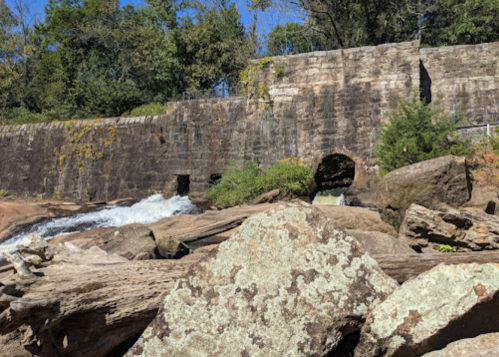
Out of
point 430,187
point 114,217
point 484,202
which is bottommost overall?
point 114,217

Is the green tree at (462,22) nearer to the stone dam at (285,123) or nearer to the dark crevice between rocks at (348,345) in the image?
the stone dam at (285,123)

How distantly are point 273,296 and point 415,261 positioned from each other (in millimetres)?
1356

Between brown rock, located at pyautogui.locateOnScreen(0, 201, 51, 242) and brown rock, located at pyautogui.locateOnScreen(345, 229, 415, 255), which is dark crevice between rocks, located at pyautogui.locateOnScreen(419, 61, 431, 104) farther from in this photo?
brown rock, located at pyautogui.locateOnScreen(0, 201, 51, 242)

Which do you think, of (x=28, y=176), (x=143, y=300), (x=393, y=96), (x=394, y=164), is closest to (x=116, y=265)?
(x=143, y=300)

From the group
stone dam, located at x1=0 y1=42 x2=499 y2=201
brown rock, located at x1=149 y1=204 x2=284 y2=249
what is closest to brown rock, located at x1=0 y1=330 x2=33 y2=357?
brown rock, located at x1=149 y1=204 x2=284 y2=249

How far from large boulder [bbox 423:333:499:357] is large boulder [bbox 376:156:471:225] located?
182 inches

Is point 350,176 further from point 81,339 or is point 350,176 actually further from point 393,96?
point 81,339

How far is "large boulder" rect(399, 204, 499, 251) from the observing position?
5305 millimetres

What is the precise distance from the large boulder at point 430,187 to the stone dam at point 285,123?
4.43m

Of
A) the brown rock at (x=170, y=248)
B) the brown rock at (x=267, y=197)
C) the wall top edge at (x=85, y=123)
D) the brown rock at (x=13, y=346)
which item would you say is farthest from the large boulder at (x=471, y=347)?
the wall top edge at (x=85, y=123)

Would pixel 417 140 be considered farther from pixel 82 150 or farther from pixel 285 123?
pixel 82 150

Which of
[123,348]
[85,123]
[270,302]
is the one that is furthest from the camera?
[85,123]

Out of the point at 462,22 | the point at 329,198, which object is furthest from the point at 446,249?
the point at 462,22

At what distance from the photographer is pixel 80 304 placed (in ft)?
9.37
